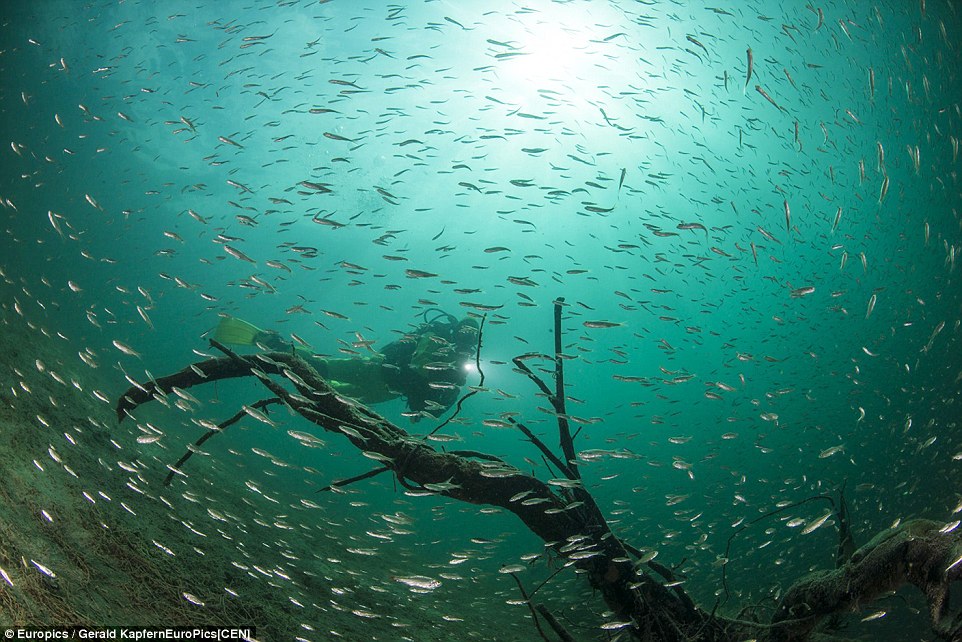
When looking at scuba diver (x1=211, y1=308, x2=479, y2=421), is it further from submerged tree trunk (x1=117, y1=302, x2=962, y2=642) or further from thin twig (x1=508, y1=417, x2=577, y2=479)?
thin twig (x1=508, y1=417, x2=577, y2=479)

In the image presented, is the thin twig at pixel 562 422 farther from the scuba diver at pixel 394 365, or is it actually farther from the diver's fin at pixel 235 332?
the diver's fin at pixel 235 332

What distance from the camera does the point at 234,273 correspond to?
62.7 metres

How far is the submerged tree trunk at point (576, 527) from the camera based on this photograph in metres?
2.96

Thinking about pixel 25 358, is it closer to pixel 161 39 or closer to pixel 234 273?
pixel 161 39

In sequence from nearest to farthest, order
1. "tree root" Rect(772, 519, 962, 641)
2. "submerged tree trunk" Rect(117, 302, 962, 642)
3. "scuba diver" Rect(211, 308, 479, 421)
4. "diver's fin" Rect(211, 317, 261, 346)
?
Result: "tree root" Rect(772, 519, 962, 641) < "submerged tree trunk" Rect(117, 302, 962, 642) < "scuba diver" Rect(211, 308, 479, 421) < "diver's fin" Rect(211, 317, 261, 346)

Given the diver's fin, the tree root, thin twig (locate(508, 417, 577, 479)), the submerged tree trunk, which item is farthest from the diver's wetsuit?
the tree root


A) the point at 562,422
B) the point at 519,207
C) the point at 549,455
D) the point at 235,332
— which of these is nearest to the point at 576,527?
the point at 549,455

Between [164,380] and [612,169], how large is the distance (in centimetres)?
3291

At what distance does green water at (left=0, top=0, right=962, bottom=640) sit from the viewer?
29.2ft

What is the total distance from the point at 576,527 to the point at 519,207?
2054 centimetres

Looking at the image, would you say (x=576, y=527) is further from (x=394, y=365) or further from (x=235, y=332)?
(x=235, y=332)

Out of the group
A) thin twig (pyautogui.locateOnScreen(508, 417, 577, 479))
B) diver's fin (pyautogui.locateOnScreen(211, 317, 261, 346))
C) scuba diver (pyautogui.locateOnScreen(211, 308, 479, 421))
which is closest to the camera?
thin twig (pyautogui.locateOnScreen(508, 417, 577, 479))

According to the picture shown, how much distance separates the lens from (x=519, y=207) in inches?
884

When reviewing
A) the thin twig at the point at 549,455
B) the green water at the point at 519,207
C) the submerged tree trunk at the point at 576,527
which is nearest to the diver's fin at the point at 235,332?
the green water at the point at 519,207
